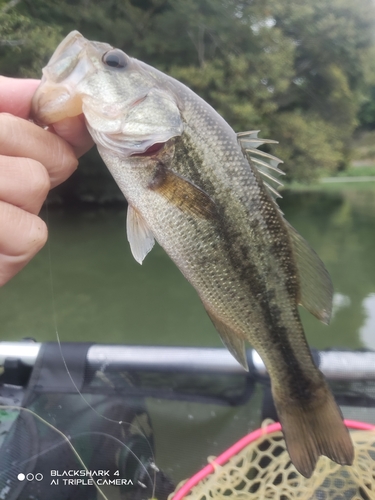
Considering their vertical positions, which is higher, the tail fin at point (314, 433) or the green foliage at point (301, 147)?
the tail fin at point (314, 433)

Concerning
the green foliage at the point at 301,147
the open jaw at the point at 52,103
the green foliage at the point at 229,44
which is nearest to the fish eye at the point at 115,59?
the open jaw at the point at 52,103

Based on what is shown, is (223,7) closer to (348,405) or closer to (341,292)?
(341,292)

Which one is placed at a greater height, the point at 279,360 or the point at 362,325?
the point at 279,360

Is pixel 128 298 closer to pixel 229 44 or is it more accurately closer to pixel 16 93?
pixel 16 93

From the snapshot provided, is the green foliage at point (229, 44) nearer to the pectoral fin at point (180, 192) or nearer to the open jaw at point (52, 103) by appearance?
the open jaw at point (52, 103)

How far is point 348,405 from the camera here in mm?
1830

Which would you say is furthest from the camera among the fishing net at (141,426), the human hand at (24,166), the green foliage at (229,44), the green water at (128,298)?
the green foliage at (229,44)

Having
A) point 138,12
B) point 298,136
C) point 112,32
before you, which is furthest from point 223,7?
point 298,136

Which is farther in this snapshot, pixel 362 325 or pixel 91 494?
pixel 362 325

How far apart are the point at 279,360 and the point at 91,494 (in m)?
1.10

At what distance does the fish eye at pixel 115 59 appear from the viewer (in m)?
1.07

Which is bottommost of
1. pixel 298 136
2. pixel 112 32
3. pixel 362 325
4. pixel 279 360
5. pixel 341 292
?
pixel 298 136

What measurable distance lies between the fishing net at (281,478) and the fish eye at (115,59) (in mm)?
1427

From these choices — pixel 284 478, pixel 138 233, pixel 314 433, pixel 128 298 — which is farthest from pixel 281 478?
pixel 128 298
